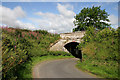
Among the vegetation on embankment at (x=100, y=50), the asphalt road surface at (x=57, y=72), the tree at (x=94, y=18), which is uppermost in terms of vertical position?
the tree at (x=94, y=18)

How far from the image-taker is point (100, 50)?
39.5 ft

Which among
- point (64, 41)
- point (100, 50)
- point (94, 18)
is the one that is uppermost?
point (94, 18)

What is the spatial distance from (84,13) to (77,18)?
3.10m

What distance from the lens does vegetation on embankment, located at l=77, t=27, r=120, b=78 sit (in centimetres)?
1008

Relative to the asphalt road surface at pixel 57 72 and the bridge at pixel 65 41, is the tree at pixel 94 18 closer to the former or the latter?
the bridge at pixel 65 41

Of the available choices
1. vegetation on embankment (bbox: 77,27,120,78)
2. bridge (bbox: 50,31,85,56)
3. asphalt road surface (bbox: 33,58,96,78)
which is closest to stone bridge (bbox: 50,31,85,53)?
bridge (bbox: 50,31,85,56)

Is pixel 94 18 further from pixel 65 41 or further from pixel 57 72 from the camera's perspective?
pixel 57 72

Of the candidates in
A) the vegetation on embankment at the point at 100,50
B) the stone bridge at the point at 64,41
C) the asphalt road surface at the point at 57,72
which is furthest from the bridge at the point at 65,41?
the asphalt road surface at the point at 57,72

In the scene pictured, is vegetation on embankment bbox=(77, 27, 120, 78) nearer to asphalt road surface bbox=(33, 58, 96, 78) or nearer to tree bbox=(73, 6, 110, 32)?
asphalt road surface bbox=(33, 58, 96, 78)

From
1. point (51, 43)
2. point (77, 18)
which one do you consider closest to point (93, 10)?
point (77, 18)

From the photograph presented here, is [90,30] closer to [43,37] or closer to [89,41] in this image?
[89,41]

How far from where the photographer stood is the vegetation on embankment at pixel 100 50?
10.1 meters

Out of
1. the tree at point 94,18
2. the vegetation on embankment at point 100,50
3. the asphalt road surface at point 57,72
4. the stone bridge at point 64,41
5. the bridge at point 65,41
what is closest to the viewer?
the asphalt road surface at point 57,72

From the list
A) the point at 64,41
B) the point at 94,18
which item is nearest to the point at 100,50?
the point at 64,41
